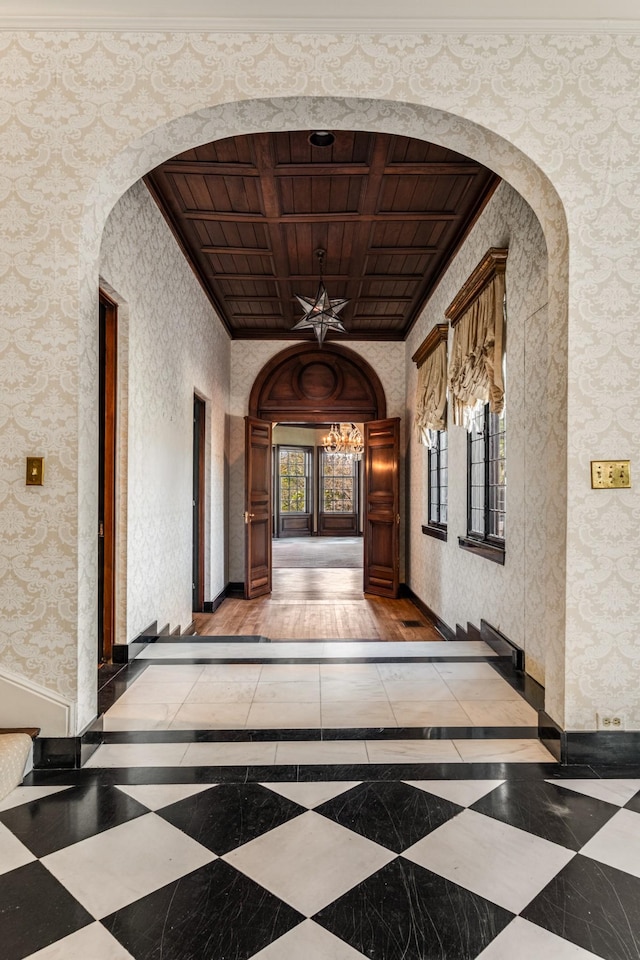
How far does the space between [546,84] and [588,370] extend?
1.16 meters

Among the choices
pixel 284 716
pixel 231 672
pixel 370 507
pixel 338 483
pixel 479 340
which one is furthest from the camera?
pixel 338 483

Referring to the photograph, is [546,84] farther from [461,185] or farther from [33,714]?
[33,714]

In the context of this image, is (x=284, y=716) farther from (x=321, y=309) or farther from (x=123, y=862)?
(x=321, y=309)

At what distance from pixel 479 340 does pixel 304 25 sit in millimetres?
2134

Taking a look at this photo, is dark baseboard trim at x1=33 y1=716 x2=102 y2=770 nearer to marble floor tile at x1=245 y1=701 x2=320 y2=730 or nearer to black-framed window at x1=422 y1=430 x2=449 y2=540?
marble floor tile at x1=245 y1=701 x2=320 y2=730

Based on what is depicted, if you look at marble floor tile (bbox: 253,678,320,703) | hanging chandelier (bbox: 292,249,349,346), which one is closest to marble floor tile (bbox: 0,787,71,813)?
marble floor tile (bbox: 253,678,320,703)

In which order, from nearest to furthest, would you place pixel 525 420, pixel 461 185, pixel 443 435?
pixel 525 420 < pixel 461 185 < pixel 443 435

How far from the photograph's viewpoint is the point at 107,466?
3.29 meters

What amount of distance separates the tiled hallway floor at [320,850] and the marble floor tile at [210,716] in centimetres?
5

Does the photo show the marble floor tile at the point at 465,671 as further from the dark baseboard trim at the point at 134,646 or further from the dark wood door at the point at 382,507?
the dark wood door at the point at 382,507

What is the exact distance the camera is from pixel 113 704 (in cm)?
264

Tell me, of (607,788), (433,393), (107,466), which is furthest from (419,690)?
(433,393)

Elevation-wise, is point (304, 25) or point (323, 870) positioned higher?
point (304, 25)

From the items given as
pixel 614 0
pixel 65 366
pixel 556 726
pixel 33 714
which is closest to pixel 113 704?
pixel 33 714
